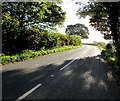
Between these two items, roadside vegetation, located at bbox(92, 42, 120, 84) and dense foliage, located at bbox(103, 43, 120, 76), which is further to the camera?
dense foliage, located at bbox(103, 43, 120, 76)

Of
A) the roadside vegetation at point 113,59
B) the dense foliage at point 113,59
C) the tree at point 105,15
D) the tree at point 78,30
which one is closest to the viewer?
the roadside vegetation at point 113,59

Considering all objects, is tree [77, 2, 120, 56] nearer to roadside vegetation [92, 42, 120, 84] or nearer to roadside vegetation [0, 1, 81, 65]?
roadside vegetation [92, 42, 120, 84]

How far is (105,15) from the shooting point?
1917cm

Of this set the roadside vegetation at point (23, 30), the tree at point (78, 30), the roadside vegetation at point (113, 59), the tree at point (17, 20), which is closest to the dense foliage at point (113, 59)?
the roadside vegetation at point (113, 59)

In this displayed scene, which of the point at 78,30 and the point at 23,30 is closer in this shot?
the point at 23,30

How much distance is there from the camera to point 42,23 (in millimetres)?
22703

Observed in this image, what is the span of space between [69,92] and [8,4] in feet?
57.3

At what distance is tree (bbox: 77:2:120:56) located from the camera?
631 inches

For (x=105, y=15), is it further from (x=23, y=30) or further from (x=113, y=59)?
(x=23, y=30)

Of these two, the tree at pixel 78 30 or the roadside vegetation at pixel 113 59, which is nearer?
the roadside vegetation at pixel 113 59

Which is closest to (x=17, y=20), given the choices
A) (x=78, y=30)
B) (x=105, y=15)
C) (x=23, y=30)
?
(x=23, y=30)

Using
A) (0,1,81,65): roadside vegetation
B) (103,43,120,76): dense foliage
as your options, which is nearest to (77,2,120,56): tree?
(103,43,120,76): dense foliage

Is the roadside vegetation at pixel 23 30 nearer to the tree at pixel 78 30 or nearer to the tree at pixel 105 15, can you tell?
the tree at pixel 105 15

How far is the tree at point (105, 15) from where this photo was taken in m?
16.0
